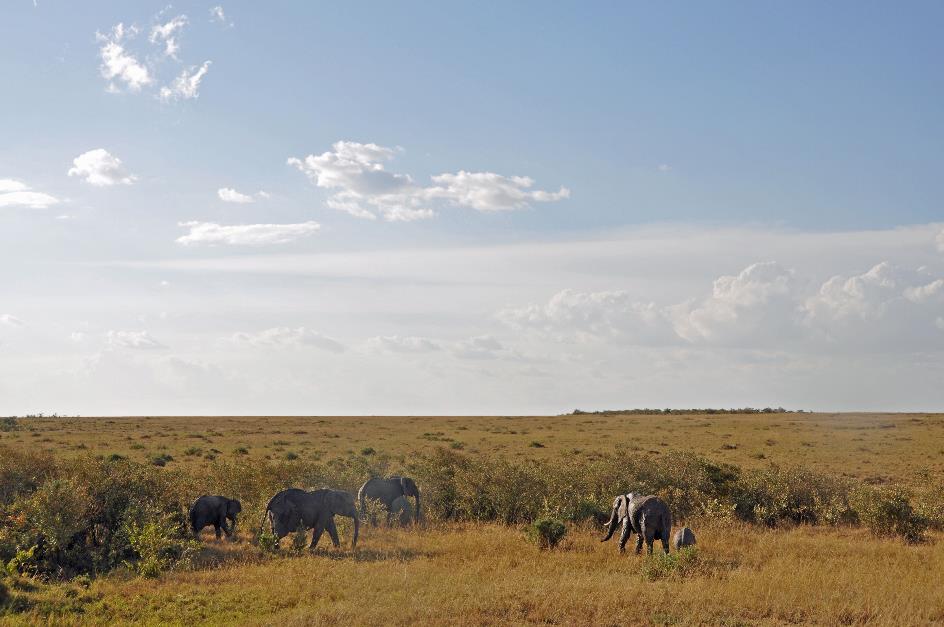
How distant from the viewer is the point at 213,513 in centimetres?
1922

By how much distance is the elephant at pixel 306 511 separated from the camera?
57.3 feet

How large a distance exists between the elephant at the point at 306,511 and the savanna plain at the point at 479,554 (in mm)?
487

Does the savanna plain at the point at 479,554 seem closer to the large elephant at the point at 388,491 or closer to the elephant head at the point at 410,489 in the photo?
the elephant head at the point at 410,489

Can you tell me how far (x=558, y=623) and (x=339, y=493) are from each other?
7868 millimetres

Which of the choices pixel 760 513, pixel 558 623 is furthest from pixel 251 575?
pixel 760 513

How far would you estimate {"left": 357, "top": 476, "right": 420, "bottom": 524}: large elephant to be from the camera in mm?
21625

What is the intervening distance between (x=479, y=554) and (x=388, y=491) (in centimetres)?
566

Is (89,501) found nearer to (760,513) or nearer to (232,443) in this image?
(760,513)

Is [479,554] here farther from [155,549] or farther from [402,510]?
[155,549]

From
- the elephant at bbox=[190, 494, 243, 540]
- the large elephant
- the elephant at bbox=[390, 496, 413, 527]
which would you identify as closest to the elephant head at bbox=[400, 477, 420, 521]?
the large elephant

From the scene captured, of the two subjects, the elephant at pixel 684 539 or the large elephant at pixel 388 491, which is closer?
the elephant at pixel 684 539

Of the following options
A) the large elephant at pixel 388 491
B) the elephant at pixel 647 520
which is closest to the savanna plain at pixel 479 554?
the elephant at pixel 647 520

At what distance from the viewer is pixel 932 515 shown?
20.7m

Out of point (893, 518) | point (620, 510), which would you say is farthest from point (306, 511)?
point (893, 518)
